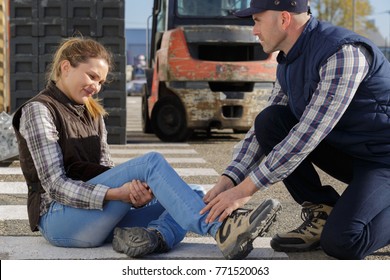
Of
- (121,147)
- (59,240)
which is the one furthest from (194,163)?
(59,240)

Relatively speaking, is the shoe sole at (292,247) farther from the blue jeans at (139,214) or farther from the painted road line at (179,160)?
the painted road line at (179,160)

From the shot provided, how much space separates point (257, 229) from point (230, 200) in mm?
173

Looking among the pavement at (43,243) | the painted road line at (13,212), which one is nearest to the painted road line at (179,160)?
the pavement at (43,243)

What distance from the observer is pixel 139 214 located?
4117 millimetres

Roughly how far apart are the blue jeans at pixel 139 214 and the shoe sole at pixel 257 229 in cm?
13

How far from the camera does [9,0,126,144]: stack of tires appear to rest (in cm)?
1045

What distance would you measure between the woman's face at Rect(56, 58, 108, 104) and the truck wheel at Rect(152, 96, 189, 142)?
22.6ft

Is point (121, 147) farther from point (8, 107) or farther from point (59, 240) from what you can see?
point (59, 240)

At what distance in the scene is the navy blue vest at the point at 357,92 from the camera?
12.0 feet

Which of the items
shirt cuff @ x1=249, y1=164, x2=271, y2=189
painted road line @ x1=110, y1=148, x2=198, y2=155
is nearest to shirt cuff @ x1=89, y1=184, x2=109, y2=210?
shirt cuff @ x1=249, y1=164, x2=271, y2=189

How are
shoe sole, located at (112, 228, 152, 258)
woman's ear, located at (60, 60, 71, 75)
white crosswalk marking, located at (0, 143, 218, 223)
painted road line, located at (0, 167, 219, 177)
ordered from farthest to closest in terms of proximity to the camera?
painted road line, located at (0, 167, 219, 177)
white crosswalk marking, located at (0, 143, 218, 223)
woman's ear, located at (60, 60, 71, 75)
shoe sole, located at (112, 228, 152, 258)

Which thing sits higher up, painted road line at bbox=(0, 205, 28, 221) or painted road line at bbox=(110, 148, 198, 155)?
painted road line at bbox=(0, 205, 28, 221)

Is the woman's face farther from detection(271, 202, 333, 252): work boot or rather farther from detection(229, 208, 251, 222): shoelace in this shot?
detection(271, 202, 333, 252): work boot

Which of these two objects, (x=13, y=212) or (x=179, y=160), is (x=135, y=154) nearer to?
(x=179, y=160)
